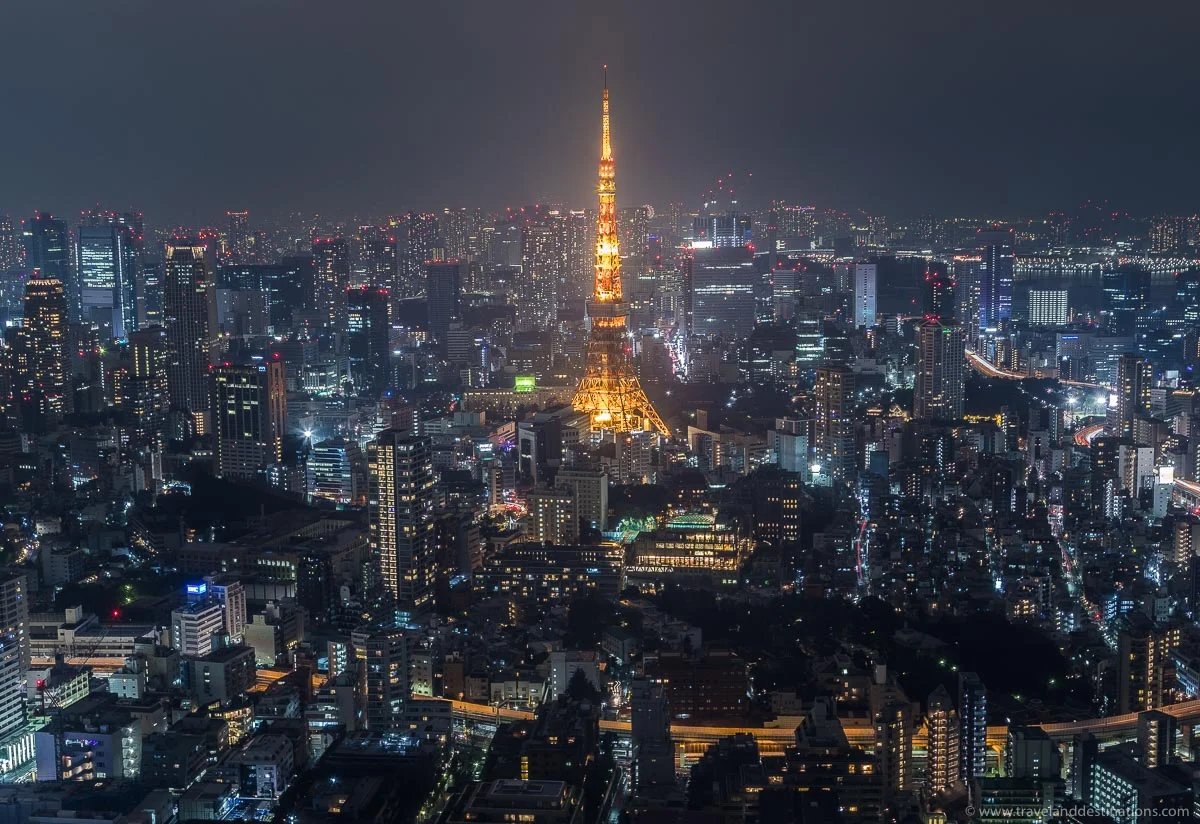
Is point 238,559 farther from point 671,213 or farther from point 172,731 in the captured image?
point 671,213

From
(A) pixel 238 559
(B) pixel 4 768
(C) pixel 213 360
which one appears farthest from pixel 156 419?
(B) pixel 4 768

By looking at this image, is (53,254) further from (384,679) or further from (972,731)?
(972,731)

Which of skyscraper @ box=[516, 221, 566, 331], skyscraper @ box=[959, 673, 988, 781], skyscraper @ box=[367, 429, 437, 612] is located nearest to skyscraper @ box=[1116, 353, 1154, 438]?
skyscraper @ box=[367, 429, 437, 612]

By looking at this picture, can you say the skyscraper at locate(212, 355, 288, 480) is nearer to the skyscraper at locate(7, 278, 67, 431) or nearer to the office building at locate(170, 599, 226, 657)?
the skyscraper at locate(7, 278, 67, 431)

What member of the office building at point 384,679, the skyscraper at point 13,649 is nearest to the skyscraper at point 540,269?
the skyscraper at point 13,649

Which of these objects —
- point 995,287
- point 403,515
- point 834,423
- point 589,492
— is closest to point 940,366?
point 834,423

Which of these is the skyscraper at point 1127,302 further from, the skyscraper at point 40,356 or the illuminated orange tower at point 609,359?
the skyscraper at point 40,356

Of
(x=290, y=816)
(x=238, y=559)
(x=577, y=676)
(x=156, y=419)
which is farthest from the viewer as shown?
(x=156, y=419)
